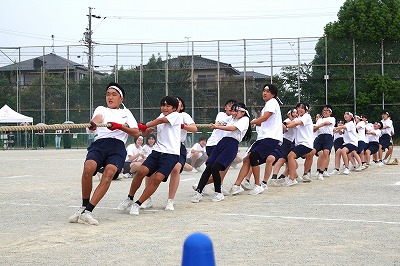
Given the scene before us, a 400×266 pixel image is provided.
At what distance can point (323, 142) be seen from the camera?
18469 millimetres

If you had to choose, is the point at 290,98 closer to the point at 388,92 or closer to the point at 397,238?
the point at 388,92

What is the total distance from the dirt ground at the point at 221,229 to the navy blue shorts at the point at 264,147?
759 mm

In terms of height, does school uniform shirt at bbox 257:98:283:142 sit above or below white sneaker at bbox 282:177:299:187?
above

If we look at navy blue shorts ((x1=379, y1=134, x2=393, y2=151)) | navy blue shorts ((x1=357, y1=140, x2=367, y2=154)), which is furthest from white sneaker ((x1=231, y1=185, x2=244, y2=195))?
navy blue shorts ((x1=379, y1=134, x2=393, y2=151))

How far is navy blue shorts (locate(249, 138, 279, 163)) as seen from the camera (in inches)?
Result: 539

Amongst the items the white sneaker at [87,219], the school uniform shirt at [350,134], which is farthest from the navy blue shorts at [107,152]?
the school uniform shirt at [350,134]

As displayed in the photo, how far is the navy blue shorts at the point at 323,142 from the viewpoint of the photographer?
722 inches

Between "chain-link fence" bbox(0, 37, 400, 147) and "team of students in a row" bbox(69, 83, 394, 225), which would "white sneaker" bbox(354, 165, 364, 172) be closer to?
"team of students in a row" bbox(69, 83, 394, 225)

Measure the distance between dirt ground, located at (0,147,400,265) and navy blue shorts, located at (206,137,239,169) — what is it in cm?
67

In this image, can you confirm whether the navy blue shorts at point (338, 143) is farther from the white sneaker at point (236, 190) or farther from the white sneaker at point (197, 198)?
the white sneaker at point (197, 198)

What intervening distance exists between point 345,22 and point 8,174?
110 ft

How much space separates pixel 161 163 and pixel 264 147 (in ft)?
11.1

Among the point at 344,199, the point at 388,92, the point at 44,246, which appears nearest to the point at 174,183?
the point at 344,199

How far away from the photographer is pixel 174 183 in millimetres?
11266
